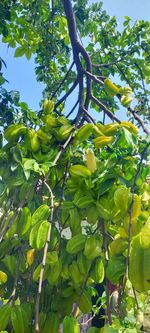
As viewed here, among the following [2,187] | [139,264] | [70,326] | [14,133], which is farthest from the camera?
[14,133]

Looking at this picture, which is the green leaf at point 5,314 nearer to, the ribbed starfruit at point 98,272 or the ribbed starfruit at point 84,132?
the ribbed starfruit at point 98,272

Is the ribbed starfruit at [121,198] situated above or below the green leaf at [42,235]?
above

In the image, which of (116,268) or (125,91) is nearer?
(116,268)

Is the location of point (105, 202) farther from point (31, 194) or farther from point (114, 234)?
point (31, 194)

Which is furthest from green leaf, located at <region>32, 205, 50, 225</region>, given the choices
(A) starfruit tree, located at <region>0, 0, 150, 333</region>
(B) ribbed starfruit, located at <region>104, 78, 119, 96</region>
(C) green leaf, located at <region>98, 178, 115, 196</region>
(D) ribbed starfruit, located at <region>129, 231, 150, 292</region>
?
(B) ribbed starfruit, located at <region>104, 78, 119, 96</region>

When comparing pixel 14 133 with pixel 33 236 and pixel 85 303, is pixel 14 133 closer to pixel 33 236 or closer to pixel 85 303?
pixel 33 236

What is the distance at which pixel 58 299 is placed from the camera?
1.03 metres

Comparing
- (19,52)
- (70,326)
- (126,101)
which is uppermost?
(19,52)

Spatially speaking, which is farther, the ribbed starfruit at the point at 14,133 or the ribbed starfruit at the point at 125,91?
the ribbed starfruit at the point at 125,91

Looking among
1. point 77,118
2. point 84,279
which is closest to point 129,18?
point 77,118

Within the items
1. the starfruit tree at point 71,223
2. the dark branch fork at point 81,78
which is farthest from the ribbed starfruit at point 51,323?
the dark branch fork at point 81,78

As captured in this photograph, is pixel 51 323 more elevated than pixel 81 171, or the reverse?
pixel 81 171

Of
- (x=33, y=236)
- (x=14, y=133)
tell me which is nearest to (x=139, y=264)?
(x=33, y=236)

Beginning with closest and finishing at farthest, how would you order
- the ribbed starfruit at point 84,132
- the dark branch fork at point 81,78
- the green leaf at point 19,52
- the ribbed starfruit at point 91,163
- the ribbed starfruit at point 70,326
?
the ribbed starfruit at point 70,326
the ribbed starfruit at point 91,163
the ribbed starfruit at point 84,132
the dark branch fork at point 81,78
the green leaf at point 19,52
